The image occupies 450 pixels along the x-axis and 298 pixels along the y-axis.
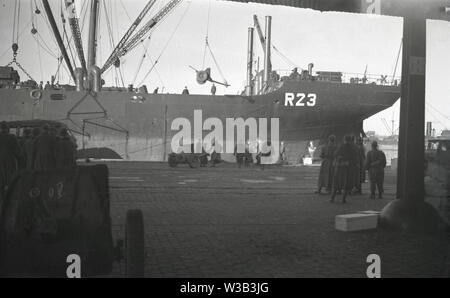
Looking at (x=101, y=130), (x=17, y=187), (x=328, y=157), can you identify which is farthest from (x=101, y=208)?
(x=101, y=130)

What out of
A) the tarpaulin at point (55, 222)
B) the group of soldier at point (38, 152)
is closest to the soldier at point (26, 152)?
the group of soldier at point (38, 152)

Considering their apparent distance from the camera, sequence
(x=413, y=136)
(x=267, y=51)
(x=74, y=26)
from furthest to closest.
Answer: (x=267, y=51) < (x=74, y=26) < (x=413, y=136)

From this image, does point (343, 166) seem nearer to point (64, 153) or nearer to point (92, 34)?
point (64, 153)

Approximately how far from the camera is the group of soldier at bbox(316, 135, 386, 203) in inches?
448

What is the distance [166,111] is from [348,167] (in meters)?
19.0

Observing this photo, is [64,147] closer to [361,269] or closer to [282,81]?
[361,269]

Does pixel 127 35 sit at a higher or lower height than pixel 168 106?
higher

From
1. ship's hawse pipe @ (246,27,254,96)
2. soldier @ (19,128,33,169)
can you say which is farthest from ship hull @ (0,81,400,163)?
soldier @ (19,128,33,169)

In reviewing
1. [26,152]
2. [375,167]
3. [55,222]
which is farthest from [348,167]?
[55,222]

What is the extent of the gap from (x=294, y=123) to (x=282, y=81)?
286cm

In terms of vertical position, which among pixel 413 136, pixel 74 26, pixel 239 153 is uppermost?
pixel 74 26

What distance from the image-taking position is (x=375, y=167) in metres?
12.3

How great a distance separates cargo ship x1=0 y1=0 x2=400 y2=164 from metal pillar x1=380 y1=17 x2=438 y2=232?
21.7 meters

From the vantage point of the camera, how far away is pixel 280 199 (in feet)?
38.4
